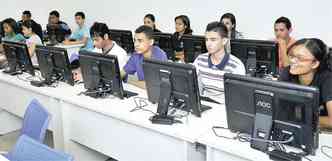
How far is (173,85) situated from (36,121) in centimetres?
78

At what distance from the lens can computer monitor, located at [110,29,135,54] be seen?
4.35m

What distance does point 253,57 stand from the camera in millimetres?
2936

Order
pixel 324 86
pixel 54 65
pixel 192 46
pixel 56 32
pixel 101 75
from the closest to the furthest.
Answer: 1. pixel 324 86
2. pixel 101 75
3. pixel 54 65
4. pixel 192 46
5. pixel 56 32

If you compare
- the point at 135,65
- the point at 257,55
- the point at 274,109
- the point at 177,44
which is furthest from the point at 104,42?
the point at 274,109

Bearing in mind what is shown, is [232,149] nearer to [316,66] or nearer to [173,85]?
[173,85]

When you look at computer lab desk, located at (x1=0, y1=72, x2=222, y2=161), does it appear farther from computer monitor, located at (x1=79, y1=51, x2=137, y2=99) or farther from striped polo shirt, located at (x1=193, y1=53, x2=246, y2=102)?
striped polo shirt, located at (x1=193, y1=53, x2=246, y2=102)

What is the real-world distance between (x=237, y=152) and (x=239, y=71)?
1.03m

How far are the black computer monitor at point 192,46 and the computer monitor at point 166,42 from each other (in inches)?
15.3

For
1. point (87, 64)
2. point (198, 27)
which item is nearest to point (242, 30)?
point (198, 27)

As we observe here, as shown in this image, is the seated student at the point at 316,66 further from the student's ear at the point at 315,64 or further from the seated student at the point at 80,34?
the seated student at the point at 80,34

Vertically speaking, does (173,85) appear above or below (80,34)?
below

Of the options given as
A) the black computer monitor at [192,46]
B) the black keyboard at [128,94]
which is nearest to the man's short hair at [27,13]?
the black computer monitor at [192,46]

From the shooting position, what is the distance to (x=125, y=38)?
4406 millimetres

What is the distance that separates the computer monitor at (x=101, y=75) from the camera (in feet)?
7.73
